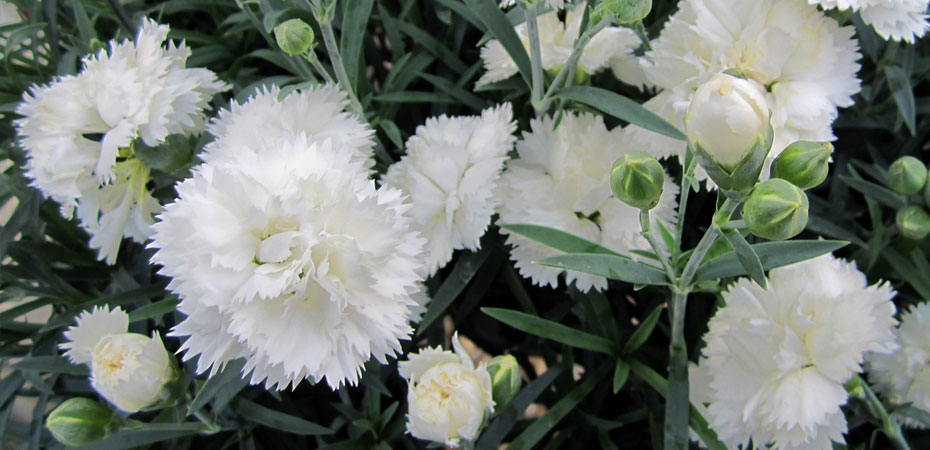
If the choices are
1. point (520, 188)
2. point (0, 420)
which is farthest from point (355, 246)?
point (0, 420)

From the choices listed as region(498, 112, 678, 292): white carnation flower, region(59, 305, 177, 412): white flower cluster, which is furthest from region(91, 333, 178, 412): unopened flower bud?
region(498, 112, 678, 292): white carnation flower

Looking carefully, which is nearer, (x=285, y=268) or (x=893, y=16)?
(x=285, y=268)

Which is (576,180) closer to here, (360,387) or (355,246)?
(355,246)

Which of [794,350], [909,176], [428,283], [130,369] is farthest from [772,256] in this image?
[130,369]

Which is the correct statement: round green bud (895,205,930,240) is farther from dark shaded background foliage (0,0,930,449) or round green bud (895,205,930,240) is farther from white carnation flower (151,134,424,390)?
white carnation flower (151,134,424,390)

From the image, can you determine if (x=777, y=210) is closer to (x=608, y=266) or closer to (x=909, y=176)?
(x=608, y=266)

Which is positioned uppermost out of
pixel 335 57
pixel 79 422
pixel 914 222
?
pixel 335 57
